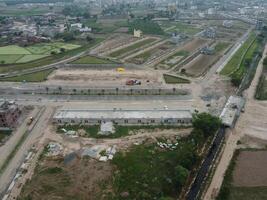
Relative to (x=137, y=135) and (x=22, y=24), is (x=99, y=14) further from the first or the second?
(x=137, y=135)

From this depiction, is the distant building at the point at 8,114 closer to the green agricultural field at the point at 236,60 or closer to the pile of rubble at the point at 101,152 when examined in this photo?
the pile of rubble at the point at 101,152

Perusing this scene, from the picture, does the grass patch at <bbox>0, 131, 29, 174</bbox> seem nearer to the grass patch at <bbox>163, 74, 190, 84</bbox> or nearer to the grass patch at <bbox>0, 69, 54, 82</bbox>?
the grass patch at <bbox>0, 69, 54, 82</bbox>

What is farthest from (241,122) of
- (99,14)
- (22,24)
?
(99,14)

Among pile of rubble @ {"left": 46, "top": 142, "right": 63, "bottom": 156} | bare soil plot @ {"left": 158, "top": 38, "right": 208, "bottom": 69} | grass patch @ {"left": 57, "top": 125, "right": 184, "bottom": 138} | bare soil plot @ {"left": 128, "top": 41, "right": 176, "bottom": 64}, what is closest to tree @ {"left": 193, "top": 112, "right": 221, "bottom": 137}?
grass patch @ {"left": 57, "top": 125, "right": 184, "bottom": 138}

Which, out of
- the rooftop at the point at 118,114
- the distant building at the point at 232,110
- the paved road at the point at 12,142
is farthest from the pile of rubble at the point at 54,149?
the distant building at the point at 232,110

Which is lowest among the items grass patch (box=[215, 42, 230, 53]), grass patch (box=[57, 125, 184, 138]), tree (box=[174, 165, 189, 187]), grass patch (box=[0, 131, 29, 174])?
grass patch (box=[0, 131, 29, 174])

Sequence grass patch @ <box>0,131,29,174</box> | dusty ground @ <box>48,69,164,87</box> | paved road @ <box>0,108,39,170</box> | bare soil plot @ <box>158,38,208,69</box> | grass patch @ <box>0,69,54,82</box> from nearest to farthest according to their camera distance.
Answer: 1. grass patch @ <box>0,131,29,174</box>
2. paved road @ <box>0,108,39,170</box>
3. dusty ground @ <box>48,69,164,87</box>
4. grass patch @ <box>0,69,54,82</box>
5. bare soil plot @ <box>158,38,208,69</box>

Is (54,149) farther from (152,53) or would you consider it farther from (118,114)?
(152,53)
